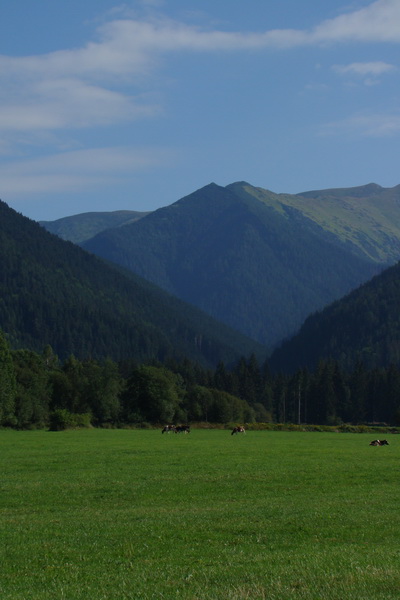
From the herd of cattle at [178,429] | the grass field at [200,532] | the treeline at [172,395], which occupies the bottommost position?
the herd of cattle at [178,429]

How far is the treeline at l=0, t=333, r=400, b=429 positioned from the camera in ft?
376

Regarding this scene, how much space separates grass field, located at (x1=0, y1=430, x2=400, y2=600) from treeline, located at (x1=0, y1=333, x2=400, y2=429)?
225ft

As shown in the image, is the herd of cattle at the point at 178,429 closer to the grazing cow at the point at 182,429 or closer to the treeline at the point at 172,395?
the grazing cow at the point at 182,429

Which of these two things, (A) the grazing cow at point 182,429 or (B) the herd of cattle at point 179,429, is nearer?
(B) the herd of cattle at point 179,429

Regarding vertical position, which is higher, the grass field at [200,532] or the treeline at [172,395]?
the treeline at [172,395]

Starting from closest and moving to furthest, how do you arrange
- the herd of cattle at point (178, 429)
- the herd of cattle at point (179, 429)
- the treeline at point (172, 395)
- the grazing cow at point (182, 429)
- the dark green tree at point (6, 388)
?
the herd of cattle at point (179, 429) < the grazing cow at point (182, 429) < the herd of cattle at point (178, 429) < the dark green tree at point (6, 388) < the treeline at point (172, 395)

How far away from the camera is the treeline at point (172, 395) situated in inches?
4518

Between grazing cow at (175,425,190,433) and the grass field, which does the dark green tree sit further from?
the grass field

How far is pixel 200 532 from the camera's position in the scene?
2267cm

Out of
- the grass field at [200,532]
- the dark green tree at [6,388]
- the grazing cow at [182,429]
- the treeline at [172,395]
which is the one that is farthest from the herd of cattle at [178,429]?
the grass field at [200,532]

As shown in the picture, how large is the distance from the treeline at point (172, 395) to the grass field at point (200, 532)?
68.5 meters

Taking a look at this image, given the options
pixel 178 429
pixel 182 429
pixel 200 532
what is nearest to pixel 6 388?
pixel 178 429

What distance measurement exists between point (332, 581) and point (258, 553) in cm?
366

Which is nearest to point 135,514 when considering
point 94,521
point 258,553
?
point 94,521
